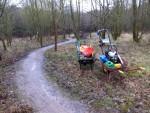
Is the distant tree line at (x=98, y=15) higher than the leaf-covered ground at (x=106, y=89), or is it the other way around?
the distant tree line at (x=98, y=15)

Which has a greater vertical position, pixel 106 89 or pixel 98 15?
pixel 98 15

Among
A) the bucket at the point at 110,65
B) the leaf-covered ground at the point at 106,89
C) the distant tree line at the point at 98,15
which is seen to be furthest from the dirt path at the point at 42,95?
the distant tree line at the point at 98,15

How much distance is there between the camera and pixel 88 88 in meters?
9.48

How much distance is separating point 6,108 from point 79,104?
7.65 feet

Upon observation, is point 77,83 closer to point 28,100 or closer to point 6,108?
point 28,100

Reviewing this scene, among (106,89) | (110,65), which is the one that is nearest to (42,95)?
(106,89)

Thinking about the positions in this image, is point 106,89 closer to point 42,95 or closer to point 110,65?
point 110,65

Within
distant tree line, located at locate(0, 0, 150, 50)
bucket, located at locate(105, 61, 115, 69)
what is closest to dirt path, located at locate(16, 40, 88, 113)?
bucket, located at locate(105, 61, 115, 69)

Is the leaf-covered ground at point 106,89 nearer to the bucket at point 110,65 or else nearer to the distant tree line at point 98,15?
the bucket at point 110,65

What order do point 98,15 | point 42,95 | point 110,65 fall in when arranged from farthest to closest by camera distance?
point 98,15, point 110,65, point 42,95

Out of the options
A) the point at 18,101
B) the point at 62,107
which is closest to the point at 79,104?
the point at 62,107

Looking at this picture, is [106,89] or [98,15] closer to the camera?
[106,89]

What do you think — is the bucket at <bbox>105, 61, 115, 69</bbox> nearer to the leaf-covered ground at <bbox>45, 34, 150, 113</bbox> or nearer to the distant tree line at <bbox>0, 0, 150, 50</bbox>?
the leaf-covered ground at <bbox>45, 34, 150, 113</bbox>

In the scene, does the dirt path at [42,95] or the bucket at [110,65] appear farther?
the bucket at [110,65]
